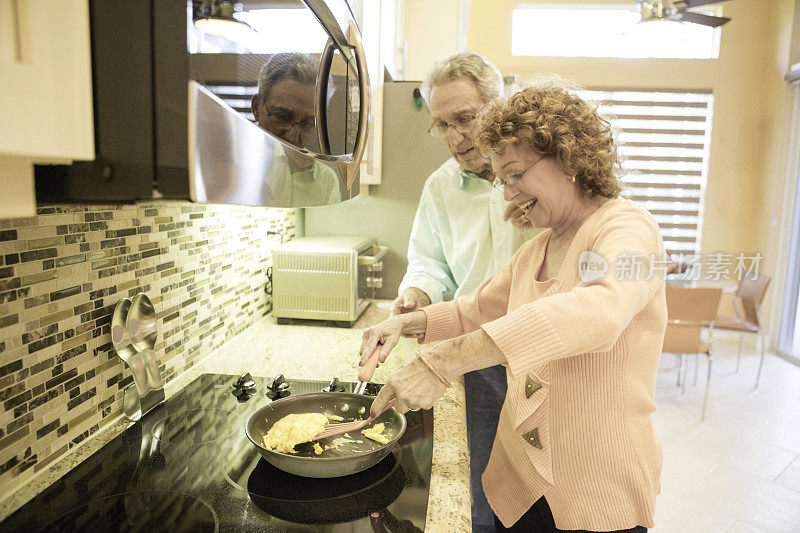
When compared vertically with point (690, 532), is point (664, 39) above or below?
above

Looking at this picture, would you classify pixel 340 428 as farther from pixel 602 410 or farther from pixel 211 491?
pixel 602 410

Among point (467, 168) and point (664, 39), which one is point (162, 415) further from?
point (664, 39)

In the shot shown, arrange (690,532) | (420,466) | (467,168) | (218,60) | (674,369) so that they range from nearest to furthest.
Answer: (218,60)
(420,466)
(467,168)
(690,532)
(674,369)

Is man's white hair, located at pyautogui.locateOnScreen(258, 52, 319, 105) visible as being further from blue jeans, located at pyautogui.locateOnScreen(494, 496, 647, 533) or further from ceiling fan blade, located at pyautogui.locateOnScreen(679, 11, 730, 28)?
ceiling fan blade, located at pyautogui.locateOnScreen(679, 11, 730, 28)

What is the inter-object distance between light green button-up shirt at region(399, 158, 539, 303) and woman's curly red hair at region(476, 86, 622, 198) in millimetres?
516

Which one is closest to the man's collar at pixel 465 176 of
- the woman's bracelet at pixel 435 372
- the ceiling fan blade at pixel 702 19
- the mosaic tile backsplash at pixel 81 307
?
the mosaic tile backsplash at pixel 81 307

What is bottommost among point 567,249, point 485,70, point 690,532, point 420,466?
point 690,532

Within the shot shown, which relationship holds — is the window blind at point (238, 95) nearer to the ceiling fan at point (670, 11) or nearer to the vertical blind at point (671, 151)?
the ceiling fan at point (670, 11)

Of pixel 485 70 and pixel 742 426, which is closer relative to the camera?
pixel 485 70

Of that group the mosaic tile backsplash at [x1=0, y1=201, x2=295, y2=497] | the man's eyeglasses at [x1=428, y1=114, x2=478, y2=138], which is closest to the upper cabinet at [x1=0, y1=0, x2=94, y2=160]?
the mosaic tile backsplash at [x1=0, y1=201, x2=295, y2=497]

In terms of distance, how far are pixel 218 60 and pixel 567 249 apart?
2.40 feet

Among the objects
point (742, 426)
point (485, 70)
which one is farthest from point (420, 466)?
point (742, 426)

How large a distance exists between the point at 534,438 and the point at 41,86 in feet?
2.94

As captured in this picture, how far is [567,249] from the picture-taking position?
1.03 metres
